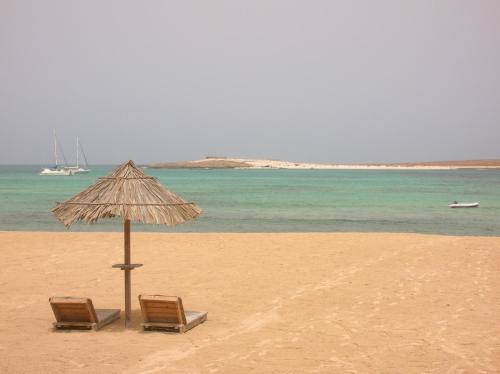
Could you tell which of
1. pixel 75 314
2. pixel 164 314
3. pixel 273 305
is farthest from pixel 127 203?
pixel 273 305

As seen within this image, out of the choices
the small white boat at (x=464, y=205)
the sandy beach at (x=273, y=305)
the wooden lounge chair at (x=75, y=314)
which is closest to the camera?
the sandy beach at (x=273, y=305)

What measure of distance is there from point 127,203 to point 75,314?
5.52 ft

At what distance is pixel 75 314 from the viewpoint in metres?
8.49

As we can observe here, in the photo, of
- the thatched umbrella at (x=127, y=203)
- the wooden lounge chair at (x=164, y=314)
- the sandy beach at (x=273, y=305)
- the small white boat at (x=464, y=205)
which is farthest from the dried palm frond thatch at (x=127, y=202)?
the small white boat at (x=464, y=205)

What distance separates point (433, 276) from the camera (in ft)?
40.8

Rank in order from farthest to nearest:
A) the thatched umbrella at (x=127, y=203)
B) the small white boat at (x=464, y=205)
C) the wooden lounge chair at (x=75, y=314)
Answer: the small white boat at (x=464, y=205)
the wooden lounge chair at (x=75, y=314)
the thatched umbrella at (x=127, y=203)

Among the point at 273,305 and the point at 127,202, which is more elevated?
the point at 127,202

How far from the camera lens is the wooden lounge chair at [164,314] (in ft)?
26.8

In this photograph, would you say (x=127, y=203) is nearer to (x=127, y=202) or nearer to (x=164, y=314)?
(x=127, y=202)

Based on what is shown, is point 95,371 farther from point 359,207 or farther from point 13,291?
point 359,207

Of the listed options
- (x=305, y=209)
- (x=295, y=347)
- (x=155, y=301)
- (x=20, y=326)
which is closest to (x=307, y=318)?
(x=295, y=347)

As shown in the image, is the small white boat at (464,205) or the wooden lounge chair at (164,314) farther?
the small white boat at (464,205)

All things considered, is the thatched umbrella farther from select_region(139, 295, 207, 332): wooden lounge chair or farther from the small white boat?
the small white boat

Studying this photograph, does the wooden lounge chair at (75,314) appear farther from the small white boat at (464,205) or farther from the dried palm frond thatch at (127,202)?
the small white boat at (464,205)
